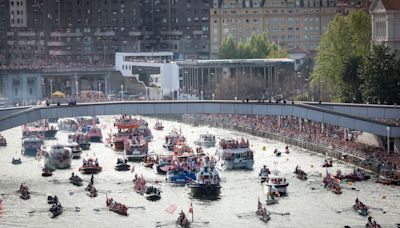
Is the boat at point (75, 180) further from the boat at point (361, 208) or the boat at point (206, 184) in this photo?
the boat at point (361, 208)

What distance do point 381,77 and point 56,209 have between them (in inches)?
1819

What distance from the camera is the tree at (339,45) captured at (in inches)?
6048

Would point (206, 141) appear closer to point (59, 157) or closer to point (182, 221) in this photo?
point (59, 157)

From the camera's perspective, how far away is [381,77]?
448ft

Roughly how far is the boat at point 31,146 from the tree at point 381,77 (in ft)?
90.8

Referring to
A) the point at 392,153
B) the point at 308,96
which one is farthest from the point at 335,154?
the point at 308,96

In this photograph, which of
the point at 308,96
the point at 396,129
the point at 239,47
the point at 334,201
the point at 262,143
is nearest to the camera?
the point at 334,201

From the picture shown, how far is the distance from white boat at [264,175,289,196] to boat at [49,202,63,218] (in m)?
13.5

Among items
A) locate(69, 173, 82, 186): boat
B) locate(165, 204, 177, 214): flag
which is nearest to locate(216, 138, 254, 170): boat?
locate(69, 173, 82, 186): boat

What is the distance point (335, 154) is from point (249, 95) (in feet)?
178

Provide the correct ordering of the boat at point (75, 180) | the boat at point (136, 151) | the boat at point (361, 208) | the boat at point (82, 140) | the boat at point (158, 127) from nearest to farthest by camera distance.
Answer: the boat at point (361, 208), the boat at point (75, 180), the boat at point (136, 151), the boat at point (82, 140), the boat at point (158, 127)

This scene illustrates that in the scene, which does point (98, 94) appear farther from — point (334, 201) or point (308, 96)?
point (334, 201)

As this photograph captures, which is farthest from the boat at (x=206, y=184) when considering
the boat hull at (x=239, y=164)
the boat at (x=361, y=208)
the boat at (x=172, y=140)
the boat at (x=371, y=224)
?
the boat at (x=172, y=140)

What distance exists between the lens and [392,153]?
11600cm
